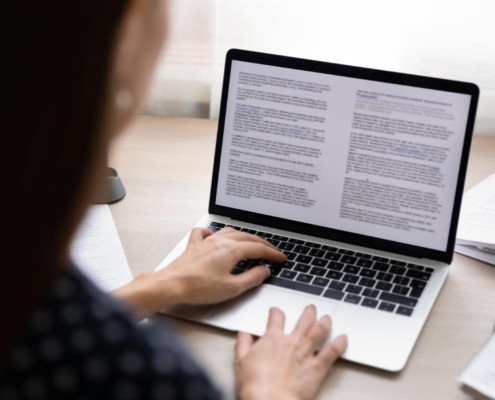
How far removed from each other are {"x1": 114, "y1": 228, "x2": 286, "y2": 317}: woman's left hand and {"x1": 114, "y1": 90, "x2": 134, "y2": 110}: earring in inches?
16.5

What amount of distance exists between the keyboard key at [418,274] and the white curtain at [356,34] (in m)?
0.63

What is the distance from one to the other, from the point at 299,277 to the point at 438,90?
321 millimetres

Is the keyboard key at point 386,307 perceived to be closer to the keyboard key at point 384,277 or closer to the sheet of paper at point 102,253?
the keyboard key at point 384,277

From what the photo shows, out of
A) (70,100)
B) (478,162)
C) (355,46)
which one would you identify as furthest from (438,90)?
(70,100)

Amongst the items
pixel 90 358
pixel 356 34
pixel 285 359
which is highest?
pixel 356 34

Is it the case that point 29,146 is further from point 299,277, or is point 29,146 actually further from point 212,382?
point 299,277

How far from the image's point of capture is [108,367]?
1.51 ft

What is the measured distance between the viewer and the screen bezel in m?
0.91

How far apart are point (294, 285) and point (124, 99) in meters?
0.51

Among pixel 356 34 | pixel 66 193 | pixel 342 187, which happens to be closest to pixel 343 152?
pixel 342 187

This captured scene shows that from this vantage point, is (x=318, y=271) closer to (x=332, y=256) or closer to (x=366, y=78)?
(x=332, y=256)

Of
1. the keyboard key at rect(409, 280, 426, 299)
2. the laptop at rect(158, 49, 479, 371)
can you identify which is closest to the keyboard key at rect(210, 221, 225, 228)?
the laptop at rect(158, 49, 479, 371)

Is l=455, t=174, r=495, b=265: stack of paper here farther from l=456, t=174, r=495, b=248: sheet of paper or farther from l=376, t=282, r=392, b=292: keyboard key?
l=376, t=282, r=392, b=292: keyboard key

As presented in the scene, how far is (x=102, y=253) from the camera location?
1005 millimetres
